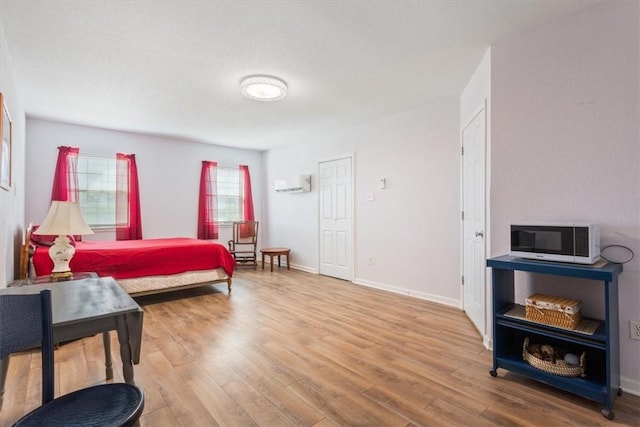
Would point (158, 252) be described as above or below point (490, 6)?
below

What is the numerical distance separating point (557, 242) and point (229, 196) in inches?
225

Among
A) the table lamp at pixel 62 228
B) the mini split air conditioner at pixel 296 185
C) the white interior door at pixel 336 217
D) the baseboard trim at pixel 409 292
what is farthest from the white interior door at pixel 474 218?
the table lamp at pixel 62 228

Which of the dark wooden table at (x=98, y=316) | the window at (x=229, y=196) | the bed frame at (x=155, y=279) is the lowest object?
the bed frame at (x=155, y=279)

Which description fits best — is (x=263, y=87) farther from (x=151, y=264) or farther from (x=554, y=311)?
(x=554, y=311)

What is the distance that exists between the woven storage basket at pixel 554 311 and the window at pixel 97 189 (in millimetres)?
5701

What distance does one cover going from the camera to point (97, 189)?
4.98 metres

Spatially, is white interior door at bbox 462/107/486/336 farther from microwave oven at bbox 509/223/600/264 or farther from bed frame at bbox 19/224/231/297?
bed frame at bbox 19/224/231/297

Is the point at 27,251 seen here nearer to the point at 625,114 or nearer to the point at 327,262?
the point at 327,262

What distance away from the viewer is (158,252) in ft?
12.5

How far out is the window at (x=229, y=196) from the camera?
20.9 feet

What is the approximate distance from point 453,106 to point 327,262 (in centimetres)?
313

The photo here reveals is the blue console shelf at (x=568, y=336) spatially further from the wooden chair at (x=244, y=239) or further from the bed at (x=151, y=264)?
the wooden chair at (x=244, y=239)

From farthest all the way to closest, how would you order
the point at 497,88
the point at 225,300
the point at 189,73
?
the point at 225,300
the point at 189,73
the point at 497,88

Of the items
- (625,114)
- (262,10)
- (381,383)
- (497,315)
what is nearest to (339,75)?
(262,10)
